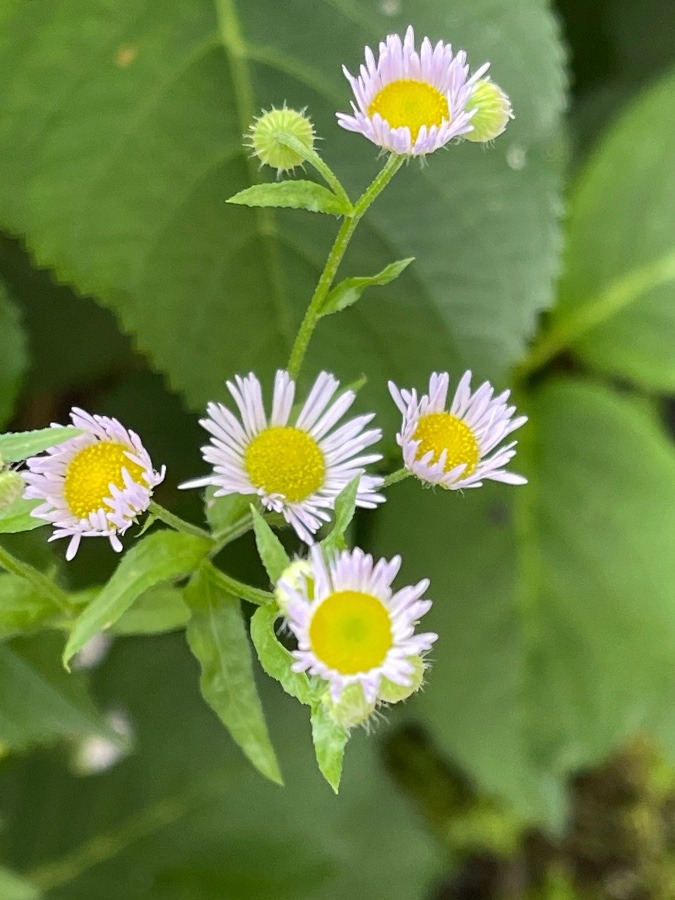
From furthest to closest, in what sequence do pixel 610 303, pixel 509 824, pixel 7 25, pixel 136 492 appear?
pixel 509 824
pixel 610 303
pixel 7 25
pixel 136 492

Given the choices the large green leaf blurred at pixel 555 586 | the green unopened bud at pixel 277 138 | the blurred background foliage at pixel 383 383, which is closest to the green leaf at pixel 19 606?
the blurred background foliage at pixel 383 383

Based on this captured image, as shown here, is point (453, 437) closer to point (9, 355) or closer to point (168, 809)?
point (9, 355)

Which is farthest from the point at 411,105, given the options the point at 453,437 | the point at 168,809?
the point at 168,809

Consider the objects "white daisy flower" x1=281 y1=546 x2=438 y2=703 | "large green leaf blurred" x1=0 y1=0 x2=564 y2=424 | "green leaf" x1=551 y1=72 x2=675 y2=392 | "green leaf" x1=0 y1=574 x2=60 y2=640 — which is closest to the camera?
"white daisy flower" x1=281 y1=546 x2=438 y2=703

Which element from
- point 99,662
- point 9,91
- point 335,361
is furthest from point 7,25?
point 99,662

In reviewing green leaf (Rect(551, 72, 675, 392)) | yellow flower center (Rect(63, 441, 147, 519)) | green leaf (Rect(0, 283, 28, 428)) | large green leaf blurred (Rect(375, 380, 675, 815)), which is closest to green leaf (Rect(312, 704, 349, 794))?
yellow flower center (Rect(63, 441, 147, 519))

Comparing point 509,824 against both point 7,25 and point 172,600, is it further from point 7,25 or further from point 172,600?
point 7,25

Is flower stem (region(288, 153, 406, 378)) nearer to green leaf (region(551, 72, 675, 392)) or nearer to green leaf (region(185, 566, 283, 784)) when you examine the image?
green leaf (region(185, 566, 283, 784))
